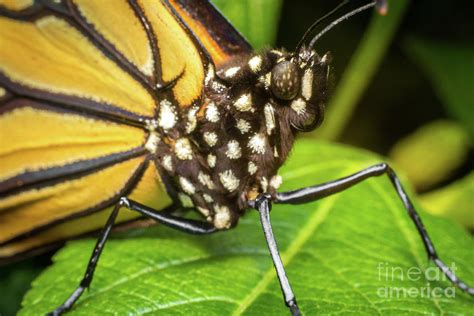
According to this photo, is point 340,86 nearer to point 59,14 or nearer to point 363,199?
point 363,199

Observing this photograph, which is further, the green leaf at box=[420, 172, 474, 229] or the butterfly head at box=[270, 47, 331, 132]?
the green leaf at box=[420, 172, 474, 229]

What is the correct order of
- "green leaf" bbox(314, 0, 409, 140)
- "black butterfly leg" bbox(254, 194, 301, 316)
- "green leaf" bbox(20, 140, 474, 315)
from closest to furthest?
"black butterfly leg" bbox(254, 194, 301, 316)
"green leaf" bbox(20, 140, 474, 315)
"green leaf" bbox(314, 0, 409, 140)

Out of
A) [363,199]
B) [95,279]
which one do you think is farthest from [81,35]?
[363,199]

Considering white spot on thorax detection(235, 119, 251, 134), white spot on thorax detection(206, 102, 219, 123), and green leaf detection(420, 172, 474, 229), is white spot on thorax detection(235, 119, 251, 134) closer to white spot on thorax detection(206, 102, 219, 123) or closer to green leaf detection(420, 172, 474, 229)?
white spot on thorax detection(206, 102, 219, 123)

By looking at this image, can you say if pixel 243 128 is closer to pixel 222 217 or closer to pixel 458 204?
pixel 222 217

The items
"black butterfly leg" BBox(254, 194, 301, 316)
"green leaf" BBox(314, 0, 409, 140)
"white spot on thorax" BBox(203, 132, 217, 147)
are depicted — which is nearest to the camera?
"black butterfly leg" BBox(254, 194, 301, 316)

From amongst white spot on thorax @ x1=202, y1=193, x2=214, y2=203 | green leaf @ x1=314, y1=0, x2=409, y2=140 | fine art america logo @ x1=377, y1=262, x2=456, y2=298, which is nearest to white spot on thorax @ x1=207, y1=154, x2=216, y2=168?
white spot on thorax @ x1=202, y1=193, x2=214, y2=203
